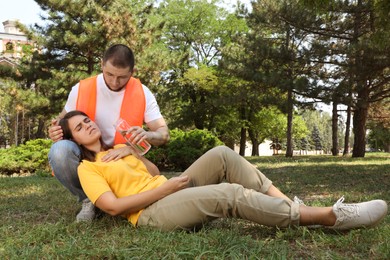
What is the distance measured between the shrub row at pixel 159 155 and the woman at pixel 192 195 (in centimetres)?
760

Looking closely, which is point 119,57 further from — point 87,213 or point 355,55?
point 355,55

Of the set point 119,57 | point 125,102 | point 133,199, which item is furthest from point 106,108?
point 133,199

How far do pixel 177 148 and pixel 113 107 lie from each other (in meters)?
7.57

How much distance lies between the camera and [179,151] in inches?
415

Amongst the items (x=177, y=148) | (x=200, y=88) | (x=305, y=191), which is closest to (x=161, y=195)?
(x=305, y=191)

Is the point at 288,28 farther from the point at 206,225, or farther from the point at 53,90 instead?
the point at 206,225

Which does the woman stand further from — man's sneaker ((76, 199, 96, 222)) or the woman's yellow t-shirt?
man's sneaker ((76, 199, 96, 222))

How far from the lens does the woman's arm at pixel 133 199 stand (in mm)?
2564

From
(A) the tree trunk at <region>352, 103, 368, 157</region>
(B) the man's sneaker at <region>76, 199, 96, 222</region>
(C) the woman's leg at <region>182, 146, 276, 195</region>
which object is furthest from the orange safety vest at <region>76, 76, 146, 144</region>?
(A) the tree trunk at <region>352, 103, 368, 157</region>

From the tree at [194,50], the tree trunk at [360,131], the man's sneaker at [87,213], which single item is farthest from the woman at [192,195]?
the tree at [194,50]

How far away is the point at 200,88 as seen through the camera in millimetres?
25984

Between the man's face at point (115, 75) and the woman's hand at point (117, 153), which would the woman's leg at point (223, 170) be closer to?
the woman's hand at point (117, 153)

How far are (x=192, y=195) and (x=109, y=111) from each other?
109cm

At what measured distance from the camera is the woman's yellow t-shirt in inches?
105
